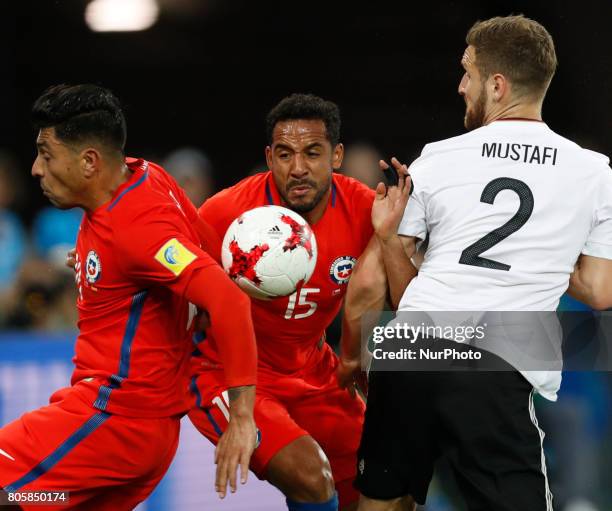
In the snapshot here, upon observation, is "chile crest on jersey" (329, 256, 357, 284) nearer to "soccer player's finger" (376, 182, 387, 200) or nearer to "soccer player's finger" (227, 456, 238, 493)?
"soccer player's finger" (376, 182, 387, 200)

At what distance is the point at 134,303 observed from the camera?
3311 mm

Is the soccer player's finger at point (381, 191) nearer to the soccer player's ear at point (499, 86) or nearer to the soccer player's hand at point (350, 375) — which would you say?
the soccer player's ear at point (499, 86)

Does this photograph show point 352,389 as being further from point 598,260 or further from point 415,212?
point 598,260

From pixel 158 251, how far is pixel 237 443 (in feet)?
2.10

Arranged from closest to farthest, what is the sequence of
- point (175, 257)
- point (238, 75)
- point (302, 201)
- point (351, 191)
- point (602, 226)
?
point (175, 257), point (602, 226), point (302, 201), point (351, 191), point (238, 75)

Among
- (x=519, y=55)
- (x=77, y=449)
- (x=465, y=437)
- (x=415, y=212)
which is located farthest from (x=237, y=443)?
(x=519, y=55)

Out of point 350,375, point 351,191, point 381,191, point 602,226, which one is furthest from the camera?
point 351,191

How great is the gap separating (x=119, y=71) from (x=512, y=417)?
7.33 metres

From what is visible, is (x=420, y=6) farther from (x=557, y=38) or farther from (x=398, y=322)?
(x=398, y=322)

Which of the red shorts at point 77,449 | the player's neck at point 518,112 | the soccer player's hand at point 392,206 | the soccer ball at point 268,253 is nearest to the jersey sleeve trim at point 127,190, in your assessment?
the soccer ball at point 268,253

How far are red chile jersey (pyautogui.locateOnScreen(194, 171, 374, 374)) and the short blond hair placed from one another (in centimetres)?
98

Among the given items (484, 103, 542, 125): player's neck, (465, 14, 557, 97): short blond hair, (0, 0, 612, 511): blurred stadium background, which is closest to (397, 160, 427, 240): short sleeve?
(484, 103, 542, 125): player's neck

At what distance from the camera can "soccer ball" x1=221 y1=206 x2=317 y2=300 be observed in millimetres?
3548

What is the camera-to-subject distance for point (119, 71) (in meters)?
9.62
